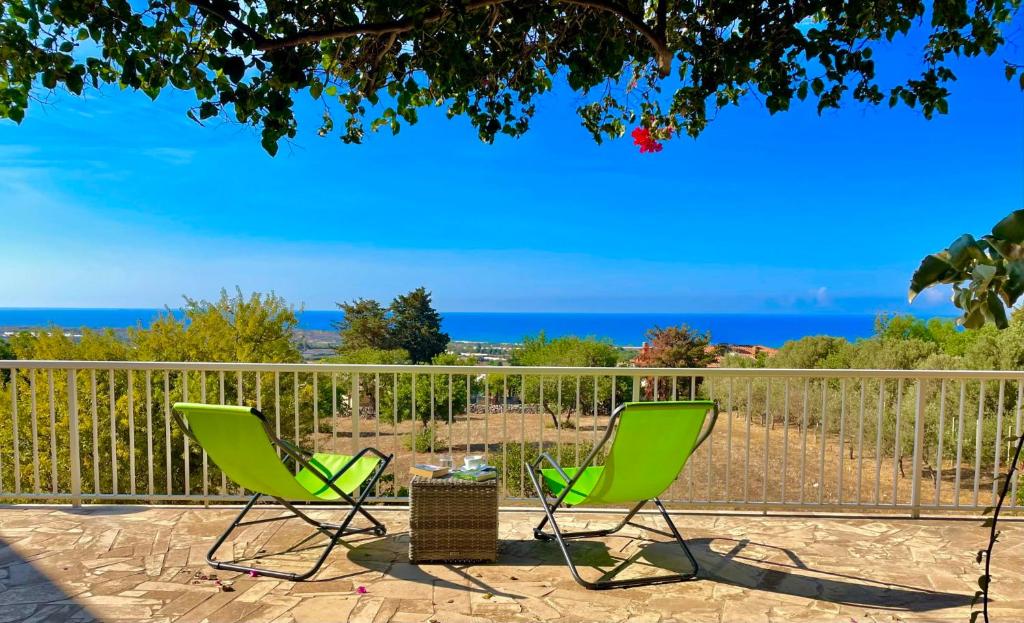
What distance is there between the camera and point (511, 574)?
316 cm

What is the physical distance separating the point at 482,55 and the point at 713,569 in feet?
10.9

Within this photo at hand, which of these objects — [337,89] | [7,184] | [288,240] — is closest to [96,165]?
[7,184]

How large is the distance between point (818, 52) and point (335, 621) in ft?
12.8

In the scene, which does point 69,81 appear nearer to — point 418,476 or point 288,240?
point 418,476

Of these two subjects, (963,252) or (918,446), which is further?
(918,446)

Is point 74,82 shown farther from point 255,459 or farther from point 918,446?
point 918,446

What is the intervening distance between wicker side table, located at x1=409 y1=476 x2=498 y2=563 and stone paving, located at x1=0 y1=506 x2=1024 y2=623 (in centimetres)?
8

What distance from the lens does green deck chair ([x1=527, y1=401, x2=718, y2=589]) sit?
298 cm

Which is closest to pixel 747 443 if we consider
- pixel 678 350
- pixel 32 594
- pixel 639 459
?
pixel 639 459

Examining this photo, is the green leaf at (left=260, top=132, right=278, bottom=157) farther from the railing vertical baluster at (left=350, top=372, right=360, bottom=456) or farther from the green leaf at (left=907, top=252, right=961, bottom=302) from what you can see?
the green leaf at (left=907, top=252, right=961, bottom=302)

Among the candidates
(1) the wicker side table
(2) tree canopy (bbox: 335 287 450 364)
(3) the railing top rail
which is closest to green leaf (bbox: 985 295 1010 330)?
(1) the wicker side table

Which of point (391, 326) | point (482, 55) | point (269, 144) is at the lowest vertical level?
point (391, 326)

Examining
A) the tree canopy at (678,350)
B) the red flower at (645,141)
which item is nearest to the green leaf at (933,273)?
the red flower at (645,141)

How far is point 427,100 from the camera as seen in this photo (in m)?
4.48
